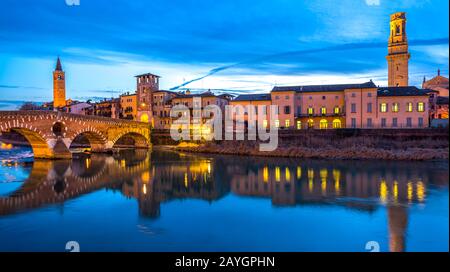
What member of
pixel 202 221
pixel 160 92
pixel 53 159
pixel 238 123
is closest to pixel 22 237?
pixel 202 221

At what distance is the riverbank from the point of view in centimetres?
2545

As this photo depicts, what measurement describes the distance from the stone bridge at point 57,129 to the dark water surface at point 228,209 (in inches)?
166

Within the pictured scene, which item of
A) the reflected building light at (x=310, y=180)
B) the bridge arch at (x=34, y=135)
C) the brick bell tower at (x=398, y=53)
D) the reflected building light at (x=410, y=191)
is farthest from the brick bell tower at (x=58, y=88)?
the reflected building light at (x=410, y=191)

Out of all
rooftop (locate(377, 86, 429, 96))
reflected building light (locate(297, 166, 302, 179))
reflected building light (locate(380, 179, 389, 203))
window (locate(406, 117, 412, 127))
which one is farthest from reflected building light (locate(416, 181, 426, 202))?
rooftop (locate(377, 86, 429, 96))

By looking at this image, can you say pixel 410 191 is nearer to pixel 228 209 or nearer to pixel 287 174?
pixel 287 174

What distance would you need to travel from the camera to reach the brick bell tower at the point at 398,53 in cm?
5006

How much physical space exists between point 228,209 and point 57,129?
87.0 ft

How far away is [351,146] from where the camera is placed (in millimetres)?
29609

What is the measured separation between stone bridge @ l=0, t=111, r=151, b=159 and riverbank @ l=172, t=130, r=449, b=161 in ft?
28.5

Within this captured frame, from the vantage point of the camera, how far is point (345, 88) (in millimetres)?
37594

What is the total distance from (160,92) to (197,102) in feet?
22.3

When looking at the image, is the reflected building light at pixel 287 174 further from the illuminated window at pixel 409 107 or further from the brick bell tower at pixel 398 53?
the brick bell tower at pixel 398 53

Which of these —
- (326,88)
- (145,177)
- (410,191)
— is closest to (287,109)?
(326,88)

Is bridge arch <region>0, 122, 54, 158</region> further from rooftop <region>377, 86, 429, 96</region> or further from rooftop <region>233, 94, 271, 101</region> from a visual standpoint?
rooftop <region>377, 86, 429, 96</region>
